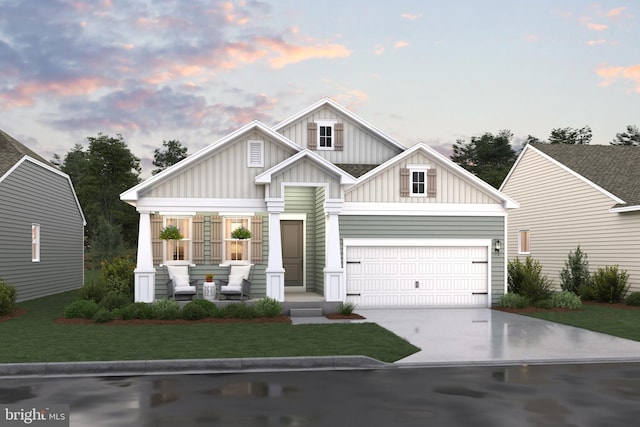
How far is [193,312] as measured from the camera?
18344mm

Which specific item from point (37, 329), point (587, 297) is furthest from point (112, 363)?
point (587, 297)

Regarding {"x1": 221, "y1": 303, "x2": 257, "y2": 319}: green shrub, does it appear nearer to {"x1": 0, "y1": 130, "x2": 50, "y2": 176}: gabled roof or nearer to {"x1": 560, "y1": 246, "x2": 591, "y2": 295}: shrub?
{"x1": 0, "y1": 130, "x2": 50, "y2": 176}: gabled roof

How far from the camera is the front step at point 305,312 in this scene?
65.8 ft

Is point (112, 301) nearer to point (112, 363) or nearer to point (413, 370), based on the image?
point (112, 363)

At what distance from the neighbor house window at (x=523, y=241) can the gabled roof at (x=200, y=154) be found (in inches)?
616

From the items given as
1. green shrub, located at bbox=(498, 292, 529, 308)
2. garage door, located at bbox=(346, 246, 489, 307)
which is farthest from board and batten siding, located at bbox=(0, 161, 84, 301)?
green shrub, located at bbox=(498, 292, 529, 308)

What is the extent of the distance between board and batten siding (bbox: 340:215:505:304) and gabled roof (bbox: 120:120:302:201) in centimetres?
323

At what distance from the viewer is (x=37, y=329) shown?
16344 mm

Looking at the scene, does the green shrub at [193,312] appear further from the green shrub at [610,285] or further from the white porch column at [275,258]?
the green shrub at [610,285]

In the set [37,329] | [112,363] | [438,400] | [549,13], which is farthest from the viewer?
[549,13]

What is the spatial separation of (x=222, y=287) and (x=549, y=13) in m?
15.2

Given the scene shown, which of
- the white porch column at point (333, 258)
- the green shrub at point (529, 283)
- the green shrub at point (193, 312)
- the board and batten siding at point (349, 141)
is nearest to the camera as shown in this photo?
the green shrub at point (193, 312)

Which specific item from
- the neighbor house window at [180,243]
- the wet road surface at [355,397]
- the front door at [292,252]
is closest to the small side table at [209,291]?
the neighbor house window at [180,243]

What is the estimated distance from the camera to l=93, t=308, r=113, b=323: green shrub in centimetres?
1767
